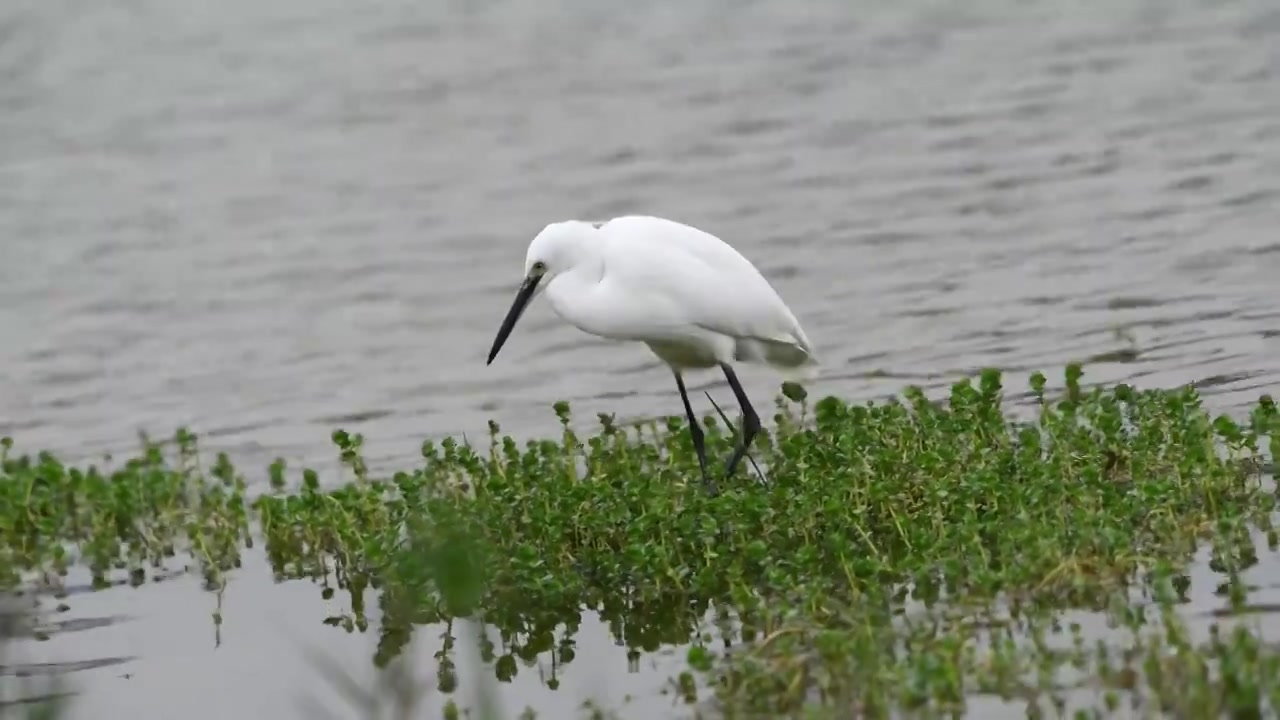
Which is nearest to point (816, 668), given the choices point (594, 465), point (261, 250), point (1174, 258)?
point (594, 465)

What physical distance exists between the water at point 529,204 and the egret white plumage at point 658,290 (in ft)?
4.84

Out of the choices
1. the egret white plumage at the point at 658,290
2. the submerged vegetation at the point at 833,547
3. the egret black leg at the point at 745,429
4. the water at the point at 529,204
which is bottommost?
the submerged vegetation at the point at 833,547

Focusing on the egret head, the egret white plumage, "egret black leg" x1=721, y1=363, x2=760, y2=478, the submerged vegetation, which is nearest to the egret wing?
the egret white plumage

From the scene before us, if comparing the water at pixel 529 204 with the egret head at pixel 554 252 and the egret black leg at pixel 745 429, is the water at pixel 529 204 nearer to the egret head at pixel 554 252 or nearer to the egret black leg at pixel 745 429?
the egret head at pixel 554 252

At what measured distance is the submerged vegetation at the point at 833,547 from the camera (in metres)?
5.57

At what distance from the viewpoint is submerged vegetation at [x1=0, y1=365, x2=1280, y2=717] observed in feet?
18.3

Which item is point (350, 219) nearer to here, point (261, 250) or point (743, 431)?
point (261, 250)

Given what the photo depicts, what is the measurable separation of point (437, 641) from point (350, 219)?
863 centimetres

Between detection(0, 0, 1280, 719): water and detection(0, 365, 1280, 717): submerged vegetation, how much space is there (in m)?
0.35

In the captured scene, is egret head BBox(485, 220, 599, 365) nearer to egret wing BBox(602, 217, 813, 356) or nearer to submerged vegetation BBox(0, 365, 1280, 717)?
egret wing BBox(602, 217, 813, 356)

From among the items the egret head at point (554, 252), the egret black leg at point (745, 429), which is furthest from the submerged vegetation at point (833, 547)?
the egret head at point (554, 252)

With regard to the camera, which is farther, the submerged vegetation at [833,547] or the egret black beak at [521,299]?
the egret black beak at [521,299]

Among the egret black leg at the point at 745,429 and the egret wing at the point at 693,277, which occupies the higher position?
the egret wing at the point at 693,277

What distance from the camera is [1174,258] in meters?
12.3
